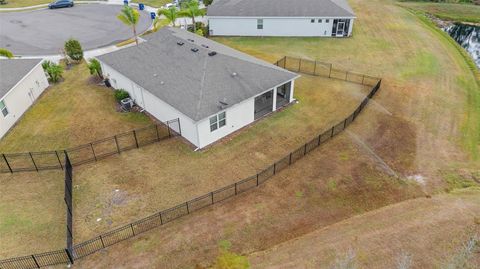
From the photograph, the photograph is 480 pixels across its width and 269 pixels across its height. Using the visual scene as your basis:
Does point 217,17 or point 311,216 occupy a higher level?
point 217,17

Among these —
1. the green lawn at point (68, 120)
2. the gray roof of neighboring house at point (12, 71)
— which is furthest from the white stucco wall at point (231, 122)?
the gray roof of neighboring house at point (12, 71)

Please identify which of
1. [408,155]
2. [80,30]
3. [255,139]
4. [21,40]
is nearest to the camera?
[408,155]

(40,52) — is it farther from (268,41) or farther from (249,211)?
Answer: (249,211)

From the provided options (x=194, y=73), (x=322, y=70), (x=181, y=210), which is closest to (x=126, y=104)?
(x=194, y=73)

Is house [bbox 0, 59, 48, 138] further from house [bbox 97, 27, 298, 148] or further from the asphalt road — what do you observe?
the asphalt road

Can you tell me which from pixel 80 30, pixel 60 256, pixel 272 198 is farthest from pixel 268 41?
pixel 60 256

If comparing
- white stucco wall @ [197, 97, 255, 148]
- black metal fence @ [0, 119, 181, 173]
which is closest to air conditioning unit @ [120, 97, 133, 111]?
black metal fence @ [0, 119, 181, 173]
